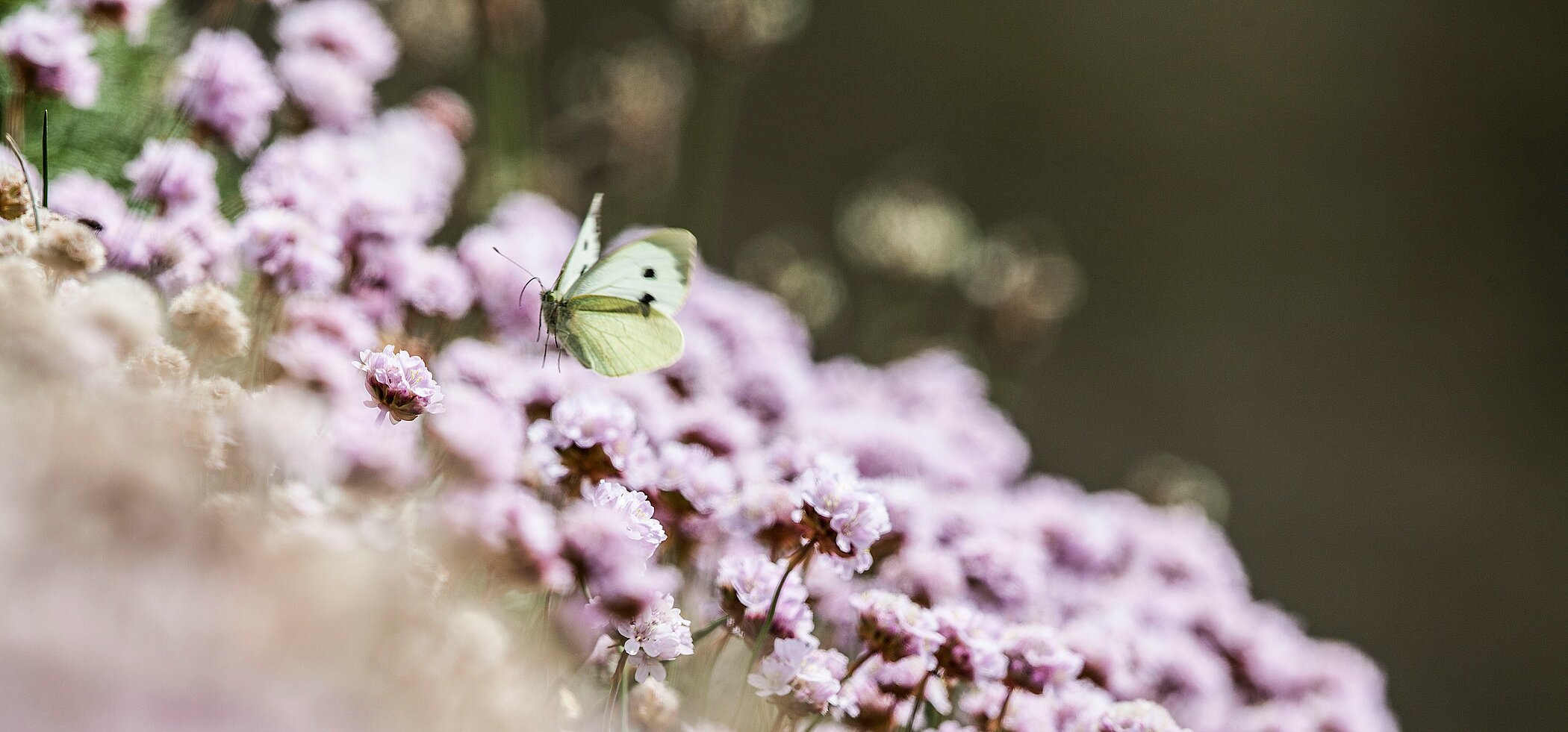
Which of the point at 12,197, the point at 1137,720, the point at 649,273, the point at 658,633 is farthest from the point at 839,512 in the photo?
the point at 12,197

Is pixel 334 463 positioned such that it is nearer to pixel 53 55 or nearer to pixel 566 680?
pixel 566 680

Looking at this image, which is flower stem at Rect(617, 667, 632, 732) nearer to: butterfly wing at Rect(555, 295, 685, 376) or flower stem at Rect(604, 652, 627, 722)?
flower stem at Rect(604, 652, 627, 722)

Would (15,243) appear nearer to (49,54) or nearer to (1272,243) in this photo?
(49,54)

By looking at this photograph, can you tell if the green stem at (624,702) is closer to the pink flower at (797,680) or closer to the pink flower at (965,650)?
the pink flower at (797,680)

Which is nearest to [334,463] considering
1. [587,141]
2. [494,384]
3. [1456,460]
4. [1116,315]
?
[494,384]

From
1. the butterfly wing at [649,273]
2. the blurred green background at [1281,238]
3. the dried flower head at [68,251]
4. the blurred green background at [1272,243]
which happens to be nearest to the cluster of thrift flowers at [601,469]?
the dried flower head at [68,251]

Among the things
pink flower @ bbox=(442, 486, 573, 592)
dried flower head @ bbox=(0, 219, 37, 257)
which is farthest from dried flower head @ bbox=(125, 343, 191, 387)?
pink flower @ bbox=(442, 486, 573, 592)
